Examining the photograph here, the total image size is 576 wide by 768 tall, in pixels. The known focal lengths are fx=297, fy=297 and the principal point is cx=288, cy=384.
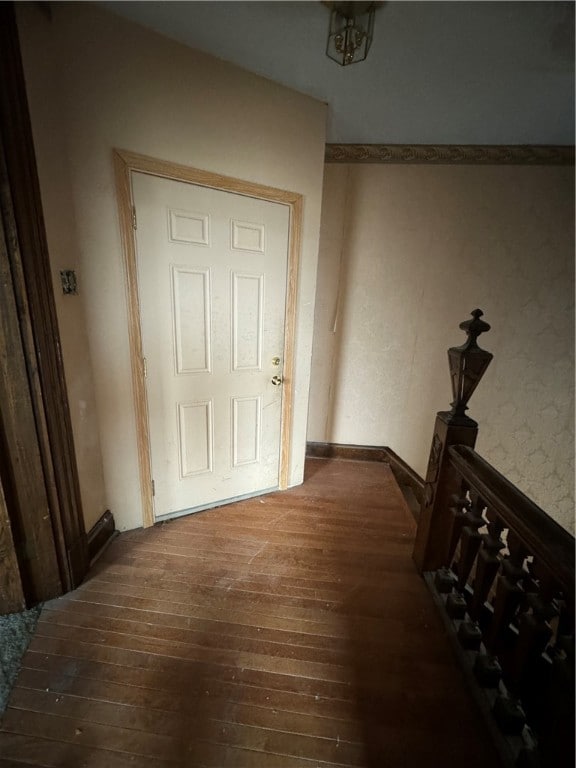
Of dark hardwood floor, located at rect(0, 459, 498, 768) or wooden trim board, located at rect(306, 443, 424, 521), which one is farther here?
wooden trim board, located at rect(306, 443, 424, 521)

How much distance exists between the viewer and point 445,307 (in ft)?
8.31

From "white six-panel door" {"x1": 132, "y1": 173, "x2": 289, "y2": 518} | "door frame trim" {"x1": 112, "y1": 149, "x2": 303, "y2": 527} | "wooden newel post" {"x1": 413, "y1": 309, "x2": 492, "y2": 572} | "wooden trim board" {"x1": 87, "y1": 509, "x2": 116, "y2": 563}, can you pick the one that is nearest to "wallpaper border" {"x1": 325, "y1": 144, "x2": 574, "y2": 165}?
"door frame trim" {"x1": 112, "y1": 149, "x2": 303, "y2": 527}

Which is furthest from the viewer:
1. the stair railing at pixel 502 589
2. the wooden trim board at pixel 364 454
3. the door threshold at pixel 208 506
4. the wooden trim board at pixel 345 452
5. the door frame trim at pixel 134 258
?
the wooden trim board at pixel 345 452

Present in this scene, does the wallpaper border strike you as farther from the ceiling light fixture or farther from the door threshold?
the door threshold

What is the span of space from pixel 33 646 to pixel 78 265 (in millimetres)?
1600

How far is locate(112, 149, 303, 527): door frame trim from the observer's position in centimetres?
141

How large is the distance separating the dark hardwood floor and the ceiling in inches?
100

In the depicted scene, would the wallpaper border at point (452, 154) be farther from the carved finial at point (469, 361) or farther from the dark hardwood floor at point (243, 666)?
the dark hardwood floor at point (243, 666)

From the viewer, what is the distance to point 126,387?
5.24ft

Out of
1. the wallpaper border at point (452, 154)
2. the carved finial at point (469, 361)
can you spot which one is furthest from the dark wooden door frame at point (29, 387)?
the wallpaper border at point (452, 154)

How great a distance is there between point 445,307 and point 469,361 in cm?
157

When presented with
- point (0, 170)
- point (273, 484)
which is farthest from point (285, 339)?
point (0, 170)

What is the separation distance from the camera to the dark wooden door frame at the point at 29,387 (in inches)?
40.4

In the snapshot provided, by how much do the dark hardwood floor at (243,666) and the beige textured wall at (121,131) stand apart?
1.77 feet
